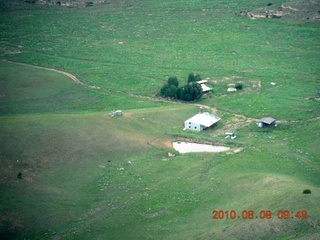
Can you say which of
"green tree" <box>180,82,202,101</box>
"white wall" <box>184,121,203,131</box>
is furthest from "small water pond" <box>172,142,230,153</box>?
"green tree" <box>180,82,202,101</box>

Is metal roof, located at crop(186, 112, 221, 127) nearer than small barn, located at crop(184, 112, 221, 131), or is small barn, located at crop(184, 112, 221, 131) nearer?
small barn, located at crop(184, 112, 221, 131)

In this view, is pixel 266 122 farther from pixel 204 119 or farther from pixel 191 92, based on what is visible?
pixel 191 92

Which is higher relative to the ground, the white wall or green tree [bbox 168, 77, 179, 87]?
green tree [bbox 168, 77, 179, 87]

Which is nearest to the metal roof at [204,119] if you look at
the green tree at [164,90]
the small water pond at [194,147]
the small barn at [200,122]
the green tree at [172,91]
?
the small barn at [200,122]

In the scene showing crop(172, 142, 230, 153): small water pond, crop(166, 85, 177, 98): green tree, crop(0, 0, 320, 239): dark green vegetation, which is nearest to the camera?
crop(0, 0, 320, 239): dark green vegetation

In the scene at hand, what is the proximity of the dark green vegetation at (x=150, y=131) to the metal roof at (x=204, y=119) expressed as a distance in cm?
129

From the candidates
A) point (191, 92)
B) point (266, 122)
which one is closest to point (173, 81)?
point (191, 92)

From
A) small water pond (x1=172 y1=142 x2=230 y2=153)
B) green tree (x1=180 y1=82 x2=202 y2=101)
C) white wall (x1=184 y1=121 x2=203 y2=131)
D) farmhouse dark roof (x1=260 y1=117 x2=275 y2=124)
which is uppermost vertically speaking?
green tree (x1=180 y1=82 x2=202 y2=101)

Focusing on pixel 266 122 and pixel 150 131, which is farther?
pixel 266 122

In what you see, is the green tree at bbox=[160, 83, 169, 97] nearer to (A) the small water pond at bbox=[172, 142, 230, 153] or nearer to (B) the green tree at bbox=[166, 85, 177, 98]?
(B) the green tree at bbox=[166, 85, 177, 98]

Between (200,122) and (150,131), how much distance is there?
644cm
